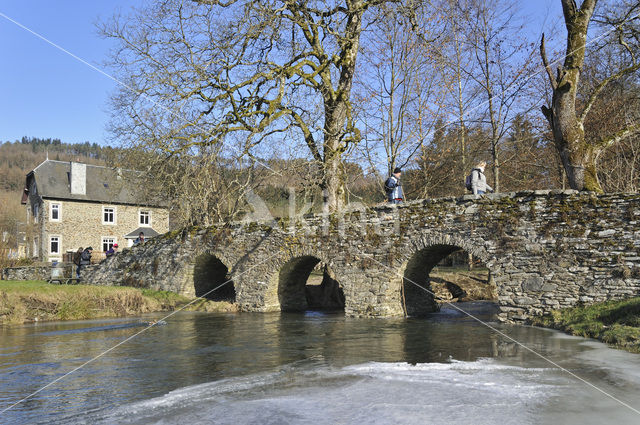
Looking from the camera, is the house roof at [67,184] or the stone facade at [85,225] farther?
the house roof at [67,184]

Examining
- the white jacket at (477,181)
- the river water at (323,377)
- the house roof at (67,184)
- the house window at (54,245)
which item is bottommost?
the river water at (323,377)

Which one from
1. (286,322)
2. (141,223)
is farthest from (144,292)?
(141,223)

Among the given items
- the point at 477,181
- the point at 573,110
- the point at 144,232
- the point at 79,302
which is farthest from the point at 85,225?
the point at 573,110

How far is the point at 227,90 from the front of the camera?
15898 millimetres

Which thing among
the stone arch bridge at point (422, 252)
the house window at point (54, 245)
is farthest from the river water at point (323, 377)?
the house window at point (54, 245)

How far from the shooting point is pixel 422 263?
15.7 metres

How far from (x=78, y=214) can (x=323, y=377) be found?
38.8 meters

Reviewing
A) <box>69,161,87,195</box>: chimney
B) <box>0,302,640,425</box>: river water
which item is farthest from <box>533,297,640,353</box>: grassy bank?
<box>69,161,87,195</box>: chimney

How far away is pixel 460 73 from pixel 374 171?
5880 mm

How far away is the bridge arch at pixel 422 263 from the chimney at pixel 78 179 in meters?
34.6

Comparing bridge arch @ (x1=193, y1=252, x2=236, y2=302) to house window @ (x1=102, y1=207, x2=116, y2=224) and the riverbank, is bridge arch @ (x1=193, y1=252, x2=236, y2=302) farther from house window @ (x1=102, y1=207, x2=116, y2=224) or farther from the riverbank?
house window @ (x1=102, y1=207, x2=116, y2=224)

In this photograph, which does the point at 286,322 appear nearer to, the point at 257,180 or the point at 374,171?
the point at 374,171

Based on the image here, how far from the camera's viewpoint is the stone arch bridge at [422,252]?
11891mm

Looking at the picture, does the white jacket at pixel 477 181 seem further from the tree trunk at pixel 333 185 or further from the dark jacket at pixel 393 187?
the tree trunk at pixel 333 185
